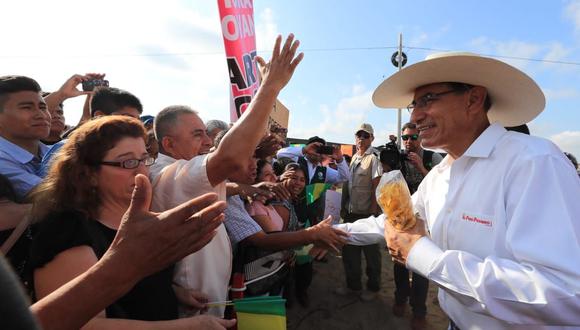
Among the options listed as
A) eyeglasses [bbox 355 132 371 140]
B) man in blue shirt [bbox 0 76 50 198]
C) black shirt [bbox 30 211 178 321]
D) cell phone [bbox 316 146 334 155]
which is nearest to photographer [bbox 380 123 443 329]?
eyeglasses [bbox 355 132 371 140]

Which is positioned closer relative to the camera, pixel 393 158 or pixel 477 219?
pixel 477 219

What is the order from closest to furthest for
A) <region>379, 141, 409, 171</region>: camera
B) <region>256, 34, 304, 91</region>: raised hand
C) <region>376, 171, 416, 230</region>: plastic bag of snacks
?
<region>256, 34, 304, 91</region>: raised hand < <region>376, 171, 416, 230</region>: plastic bag of snacks < <region>379, 141, 409, 171</region>: camera

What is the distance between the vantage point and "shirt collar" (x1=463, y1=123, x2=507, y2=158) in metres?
1.68

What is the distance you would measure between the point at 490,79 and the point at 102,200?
7.45 feet

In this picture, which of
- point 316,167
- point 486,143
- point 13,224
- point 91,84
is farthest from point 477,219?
point 316,167

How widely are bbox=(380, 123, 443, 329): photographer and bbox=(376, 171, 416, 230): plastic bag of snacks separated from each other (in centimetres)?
232

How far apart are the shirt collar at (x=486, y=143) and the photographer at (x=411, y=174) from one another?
2.22 meters

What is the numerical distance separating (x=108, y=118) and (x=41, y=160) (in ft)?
5.19

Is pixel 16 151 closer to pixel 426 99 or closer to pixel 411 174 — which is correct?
pixel 426 99

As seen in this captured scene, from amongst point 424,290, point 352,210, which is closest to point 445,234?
point 424,290

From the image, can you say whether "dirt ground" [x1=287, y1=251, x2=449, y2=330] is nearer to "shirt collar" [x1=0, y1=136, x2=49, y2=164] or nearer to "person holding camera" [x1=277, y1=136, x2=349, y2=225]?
"person holding camera" [x1=277, y1=136, x2=349, y2=225]

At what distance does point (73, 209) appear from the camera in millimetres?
1310

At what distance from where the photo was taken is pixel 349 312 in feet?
13.0

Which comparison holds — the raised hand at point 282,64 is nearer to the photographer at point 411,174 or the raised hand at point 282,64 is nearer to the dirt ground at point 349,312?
the photographer at point 411,174
